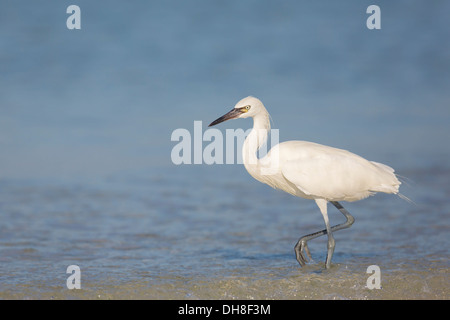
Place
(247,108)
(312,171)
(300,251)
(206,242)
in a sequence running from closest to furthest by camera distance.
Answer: (312,171) → (300,251) → (247,108) → (206,242)

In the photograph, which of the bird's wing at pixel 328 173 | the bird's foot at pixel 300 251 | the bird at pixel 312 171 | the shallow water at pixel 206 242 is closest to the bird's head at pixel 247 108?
the bird at pixel 312 171

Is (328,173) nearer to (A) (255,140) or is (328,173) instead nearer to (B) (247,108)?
(A) (255,140)

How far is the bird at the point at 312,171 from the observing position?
6914 millimetres

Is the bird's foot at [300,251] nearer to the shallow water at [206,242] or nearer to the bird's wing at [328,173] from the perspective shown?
the shallow water at [206,242]

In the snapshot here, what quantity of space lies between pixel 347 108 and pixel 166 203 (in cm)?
809

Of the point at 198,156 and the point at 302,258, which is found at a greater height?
the point at 198,156

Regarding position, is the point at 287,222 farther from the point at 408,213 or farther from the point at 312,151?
the point at 312,151

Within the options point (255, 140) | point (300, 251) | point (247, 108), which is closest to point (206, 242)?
point (300, 251)

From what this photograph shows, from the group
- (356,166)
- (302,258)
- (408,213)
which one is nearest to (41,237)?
(302,258)

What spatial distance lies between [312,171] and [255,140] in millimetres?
798

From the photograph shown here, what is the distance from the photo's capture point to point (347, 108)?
56.2ft

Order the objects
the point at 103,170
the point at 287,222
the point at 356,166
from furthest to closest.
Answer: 1. the point at 103,170
2. the point at 287,222
3. the point at 356,166

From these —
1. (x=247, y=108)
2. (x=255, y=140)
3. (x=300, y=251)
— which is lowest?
(x=300, y=251)

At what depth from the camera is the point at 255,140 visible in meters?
7.23
